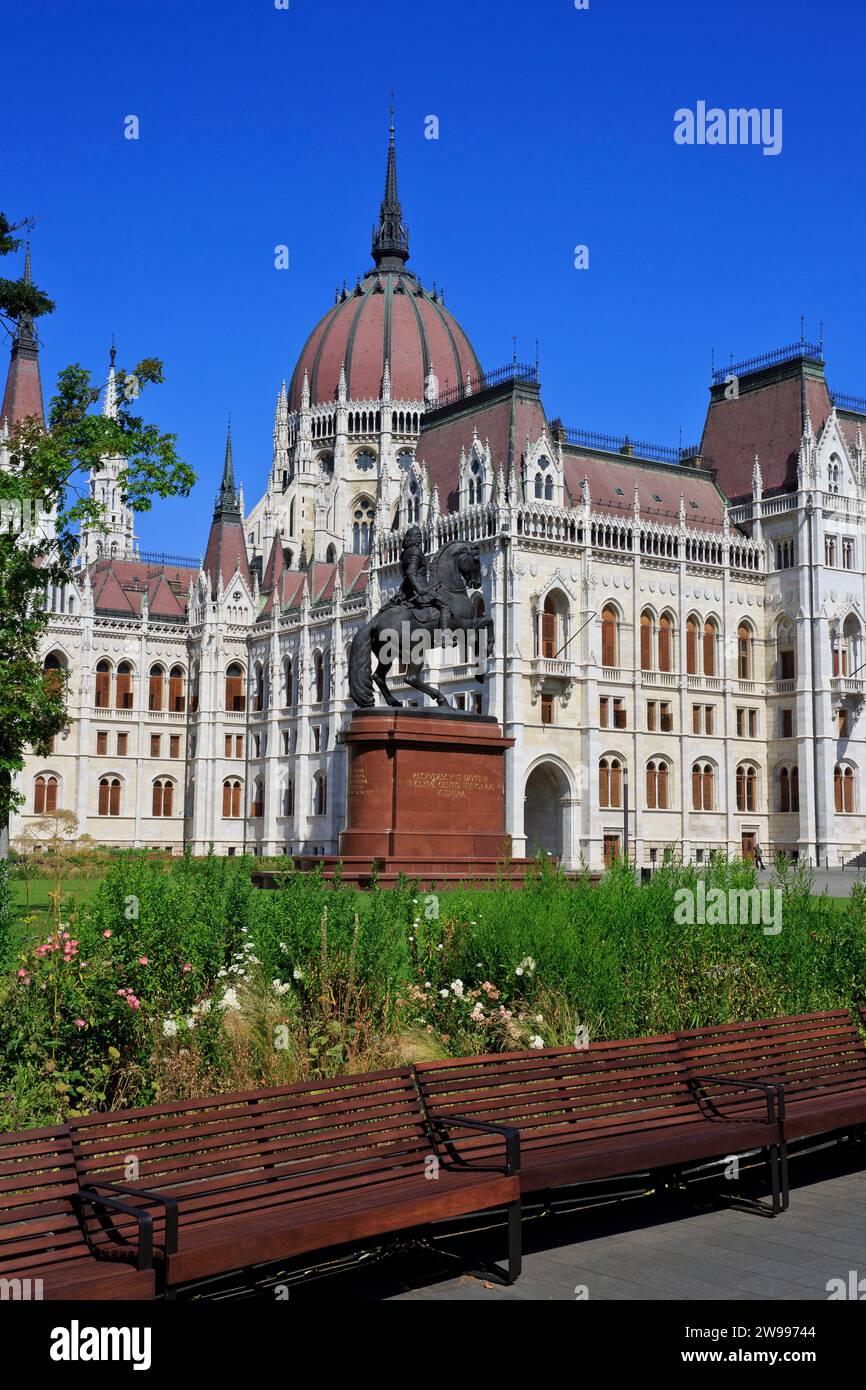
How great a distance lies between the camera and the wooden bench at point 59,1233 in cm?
603

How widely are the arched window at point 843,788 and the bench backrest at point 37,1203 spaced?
192ft

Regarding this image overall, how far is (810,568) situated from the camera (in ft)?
206

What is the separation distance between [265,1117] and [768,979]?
24.2 feet

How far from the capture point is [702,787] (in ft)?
207

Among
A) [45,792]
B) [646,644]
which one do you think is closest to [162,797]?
[45,792]

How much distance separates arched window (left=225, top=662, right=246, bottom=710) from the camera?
8016 cm

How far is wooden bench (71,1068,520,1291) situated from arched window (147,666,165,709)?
73666mm

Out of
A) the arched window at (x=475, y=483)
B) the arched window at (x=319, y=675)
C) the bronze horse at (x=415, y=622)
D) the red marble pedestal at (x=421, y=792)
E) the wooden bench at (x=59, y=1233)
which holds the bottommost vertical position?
the wooden bench at (x=59, y=1233)

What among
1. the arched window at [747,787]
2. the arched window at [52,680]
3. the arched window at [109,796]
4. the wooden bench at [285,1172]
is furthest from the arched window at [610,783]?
the wooden bench at [285,1172]

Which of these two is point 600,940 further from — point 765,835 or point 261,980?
point 765,835

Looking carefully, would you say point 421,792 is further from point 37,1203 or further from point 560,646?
point 560,646

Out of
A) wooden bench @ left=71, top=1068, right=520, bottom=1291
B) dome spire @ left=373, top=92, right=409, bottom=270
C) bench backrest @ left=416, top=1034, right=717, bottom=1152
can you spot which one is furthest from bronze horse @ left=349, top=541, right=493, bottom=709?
dome spire @ left=373, top=92, right=409, bottom=270

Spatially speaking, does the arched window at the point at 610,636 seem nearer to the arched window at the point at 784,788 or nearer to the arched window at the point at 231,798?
the arched window at the point at 784,788

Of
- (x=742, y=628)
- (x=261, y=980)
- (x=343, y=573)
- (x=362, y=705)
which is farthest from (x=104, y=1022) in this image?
(x=343, y=573)
